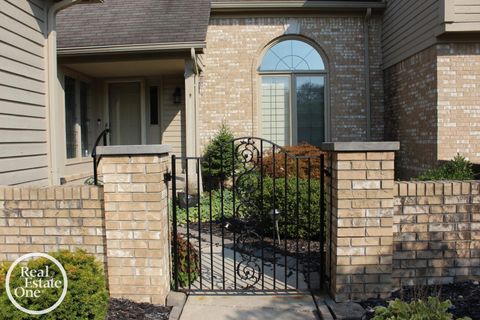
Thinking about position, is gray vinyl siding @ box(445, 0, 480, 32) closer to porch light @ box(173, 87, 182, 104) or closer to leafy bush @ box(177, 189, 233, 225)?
leafy bush @ box(177, 189, 233, 225)

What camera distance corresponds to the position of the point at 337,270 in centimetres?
348

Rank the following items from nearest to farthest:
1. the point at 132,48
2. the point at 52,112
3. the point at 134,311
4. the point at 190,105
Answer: the point at 134,311 < the point at 52,112 < the point at 132,48 < the point at 190,105

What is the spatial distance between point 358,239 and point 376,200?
1.18 feet

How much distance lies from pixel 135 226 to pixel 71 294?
2.67 ft

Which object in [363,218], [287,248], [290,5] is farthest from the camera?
[290,5]

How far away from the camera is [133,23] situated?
Result: 28.6 feet

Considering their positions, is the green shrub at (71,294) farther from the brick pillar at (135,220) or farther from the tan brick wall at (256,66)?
the tan brick wall at (256,66)

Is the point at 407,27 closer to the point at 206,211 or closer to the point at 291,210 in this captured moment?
the point at 291,210

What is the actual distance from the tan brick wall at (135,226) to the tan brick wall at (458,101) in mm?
5978

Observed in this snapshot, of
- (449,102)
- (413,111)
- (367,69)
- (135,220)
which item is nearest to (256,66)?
(367,69)

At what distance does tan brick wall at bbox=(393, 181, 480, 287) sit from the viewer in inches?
139

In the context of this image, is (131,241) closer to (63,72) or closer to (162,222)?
(162,222)

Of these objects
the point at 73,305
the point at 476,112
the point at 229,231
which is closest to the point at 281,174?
the point at 229,231

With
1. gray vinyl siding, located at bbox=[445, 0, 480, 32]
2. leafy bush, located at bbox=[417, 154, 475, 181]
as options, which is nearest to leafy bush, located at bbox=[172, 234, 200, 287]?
leafy bush, located at bbox=[417, 154, 475, 181]
